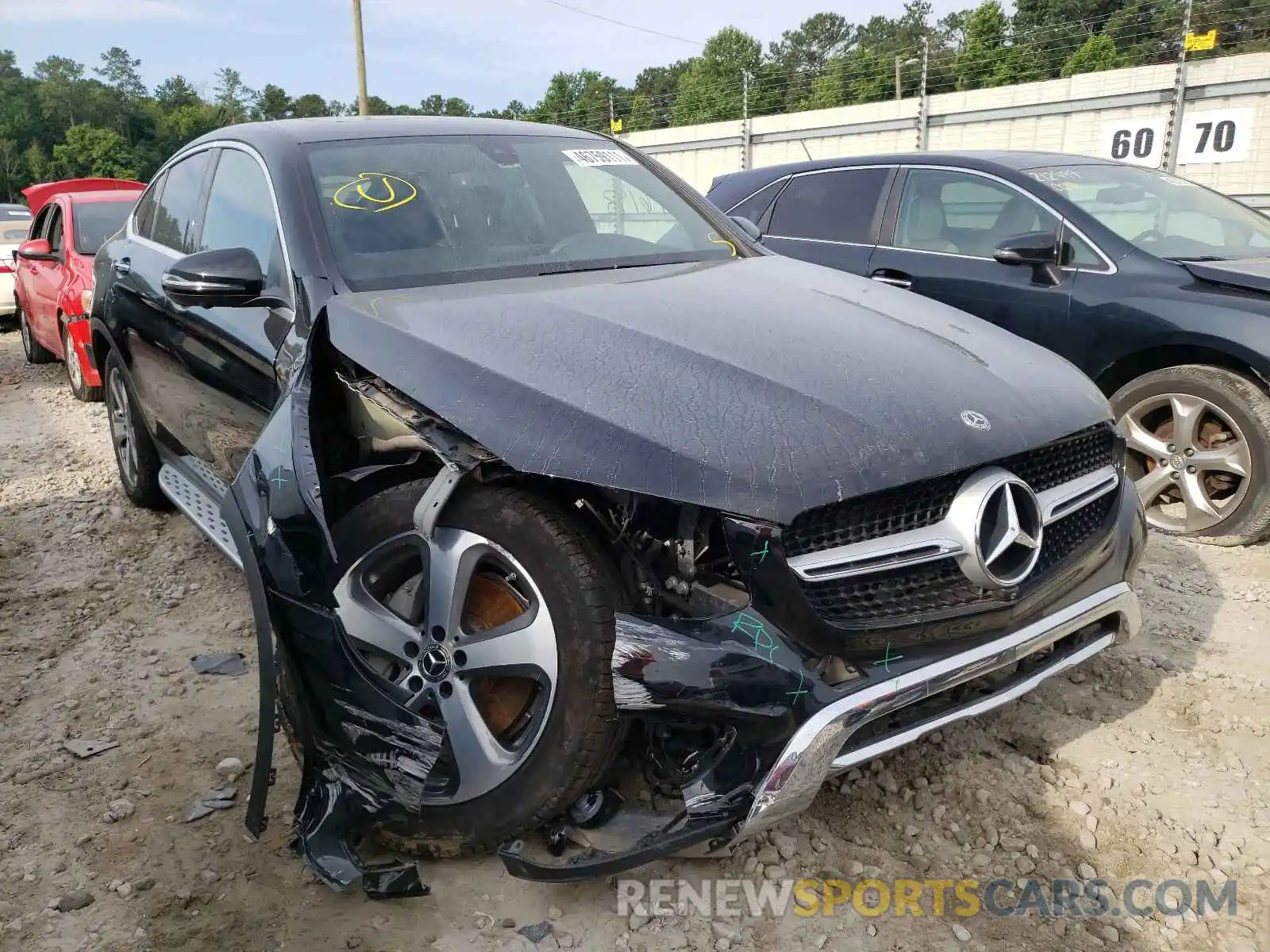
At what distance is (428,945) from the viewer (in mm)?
2076

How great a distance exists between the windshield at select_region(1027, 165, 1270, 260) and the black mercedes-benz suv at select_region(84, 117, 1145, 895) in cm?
233

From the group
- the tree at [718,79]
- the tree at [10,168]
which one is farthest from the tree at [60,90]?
the tree at [718,79]

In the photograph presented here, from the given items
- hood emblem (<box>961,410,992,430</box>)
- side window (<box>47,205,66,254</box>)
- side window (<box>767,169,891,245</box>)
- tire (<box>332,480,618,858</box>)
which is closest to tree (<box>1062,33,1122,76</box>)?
side window (<box>767,169,891,245</box>)

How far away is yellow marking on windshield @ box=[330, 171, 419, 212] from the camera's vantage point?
297 cm

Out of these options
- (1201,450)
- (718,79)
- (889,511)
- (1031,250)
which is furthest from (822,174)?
(718,79)

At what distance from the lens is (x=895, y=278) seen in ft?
17.0

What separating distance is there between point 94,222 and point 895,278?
6.11 meters

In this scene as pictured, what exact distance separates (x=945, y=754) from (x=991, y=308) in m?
2.80

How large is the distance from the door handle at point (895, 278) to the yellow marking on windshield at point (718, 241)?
1.76m

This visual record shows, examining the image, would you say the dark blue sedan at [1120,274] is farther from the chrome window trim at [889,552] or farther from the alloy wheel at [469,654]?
the alloy wheel at [469,654]

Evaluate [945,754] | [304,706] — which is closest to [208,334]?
[304,706]

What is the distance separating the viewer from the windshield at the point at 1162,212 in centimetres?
457

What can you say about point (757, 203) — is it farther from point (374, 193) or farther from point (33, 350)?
point (33, 350)

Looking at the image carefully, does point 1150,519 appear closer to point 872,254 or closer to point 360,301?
point 872,254
